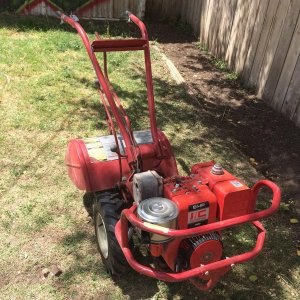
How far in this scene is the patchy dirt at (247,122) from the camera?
5.02 meters

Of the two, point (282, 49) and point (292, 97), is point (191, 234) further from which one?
point (282, 49)

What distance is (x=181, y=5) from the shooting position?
399 inches

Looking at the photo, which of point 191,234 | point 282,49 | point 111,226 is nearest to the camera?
point 191,234

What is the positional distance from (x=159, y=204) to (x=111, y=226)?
666 mm

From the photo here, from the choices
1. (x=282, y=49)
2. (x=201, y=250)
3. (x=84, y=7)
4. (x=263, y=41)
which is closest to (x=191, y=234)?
(x=201, y=250)

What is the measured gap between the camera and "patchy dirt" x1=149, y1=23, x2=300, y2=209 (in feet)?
16.5

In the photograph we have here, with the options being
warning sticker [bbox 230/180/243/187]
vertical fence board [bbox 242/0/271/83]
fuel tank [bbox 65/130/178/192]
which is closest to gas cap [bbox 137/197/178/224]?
warning sticker [bbox 230/180/243/187]

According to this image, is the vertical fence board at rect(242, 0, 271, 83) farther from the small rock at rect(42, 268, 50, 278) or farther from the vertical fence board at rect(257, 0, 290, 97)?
the small rock at rect(42, 268, 50, 278)

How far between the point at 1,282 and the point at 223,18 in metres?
6.47

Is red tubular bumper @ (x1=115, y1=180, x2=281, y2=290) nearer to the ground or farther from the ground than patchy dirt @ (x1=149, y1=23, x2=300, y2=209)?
farther from the ground

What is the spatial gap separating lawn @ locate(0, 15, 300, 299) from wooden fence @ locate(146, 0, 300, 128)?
47.7 inches

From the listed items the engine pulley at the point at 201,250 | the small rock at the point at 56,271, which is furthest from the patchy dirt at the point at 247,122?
the small rock at the point at 56,271

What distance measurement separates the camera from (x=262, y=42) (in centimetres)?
654

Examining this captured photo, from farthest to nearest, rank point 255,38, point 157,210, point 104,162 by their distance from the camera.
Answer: point 255,38
point 104,162
point 157,210
